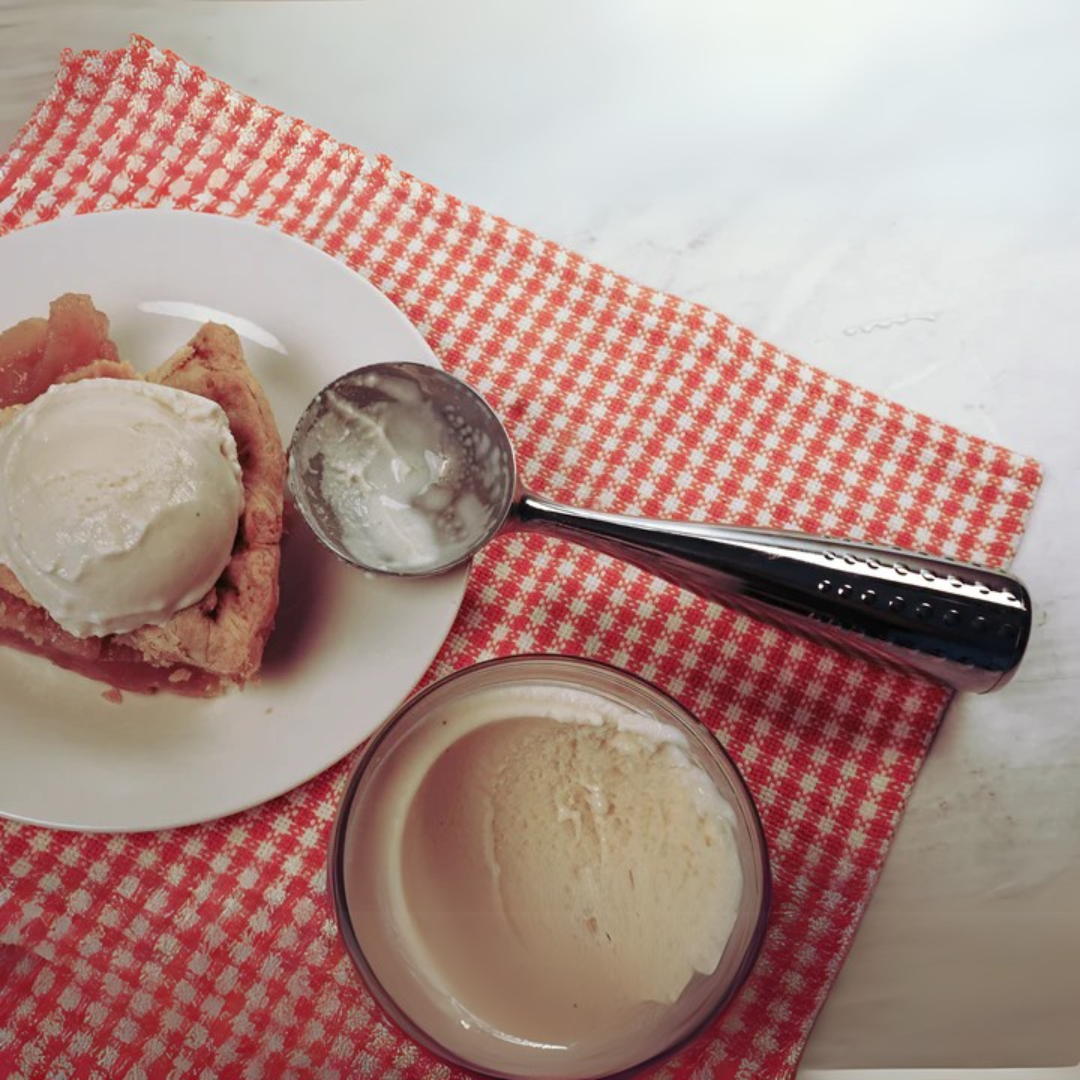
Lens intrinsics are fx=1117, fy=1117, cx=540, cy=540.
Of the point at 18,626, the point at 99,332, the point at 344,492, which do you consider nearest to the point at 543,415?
the point at 344,492

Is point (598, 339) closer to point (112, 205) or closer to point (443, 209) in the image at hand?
point (443, 209)

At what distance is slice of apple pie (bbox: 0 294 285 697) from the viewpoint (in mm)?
1161

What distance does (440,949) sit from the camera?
1116 mm

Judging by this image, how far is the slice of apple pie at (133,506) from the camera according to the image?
1161 mm

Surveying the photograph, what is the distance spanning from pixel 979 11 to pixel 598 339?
0.72 meters

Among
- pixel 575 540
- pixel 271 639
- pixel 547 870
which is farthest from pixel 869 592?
pixel 271 639

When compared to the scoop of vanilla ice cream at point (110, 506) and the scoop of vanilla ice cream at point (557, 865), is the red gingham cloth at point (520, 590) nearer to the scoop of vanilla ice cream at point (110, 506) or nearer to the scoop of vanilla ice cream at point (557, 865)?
the scoop of vanilla ice cream at point (557, 865)

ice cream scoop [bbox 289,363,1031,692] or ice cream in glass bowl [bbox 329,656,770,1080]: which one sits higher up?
ice cream scoop [bbox 289,363,1031,692]

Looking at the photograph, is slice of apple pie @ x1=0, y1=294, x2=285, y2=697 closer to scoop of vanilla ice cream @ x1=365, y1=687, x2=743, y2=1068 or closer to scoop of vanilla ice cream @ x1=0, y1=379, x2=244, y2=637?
scoop of vanilla ice cream @ x1=0, y1=379, x2=244, y2=637

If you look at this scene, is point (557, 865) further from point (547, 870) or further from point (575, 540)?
point (575, 540)

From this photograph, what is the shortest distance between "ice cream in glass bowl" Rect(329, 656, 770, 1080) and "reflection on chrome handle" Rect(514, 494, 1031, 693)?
5.8 inches

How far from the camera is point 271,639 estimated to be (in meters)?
1.25

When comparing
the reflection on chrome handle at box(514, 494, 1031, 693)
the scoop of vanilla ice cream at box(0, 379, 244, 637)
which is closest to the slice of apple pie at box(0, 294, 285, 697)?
the scoop of vanilla ice cream at box(0, 379, 244, 637)

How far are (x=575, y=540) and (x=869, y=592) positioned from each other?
1.03ft
